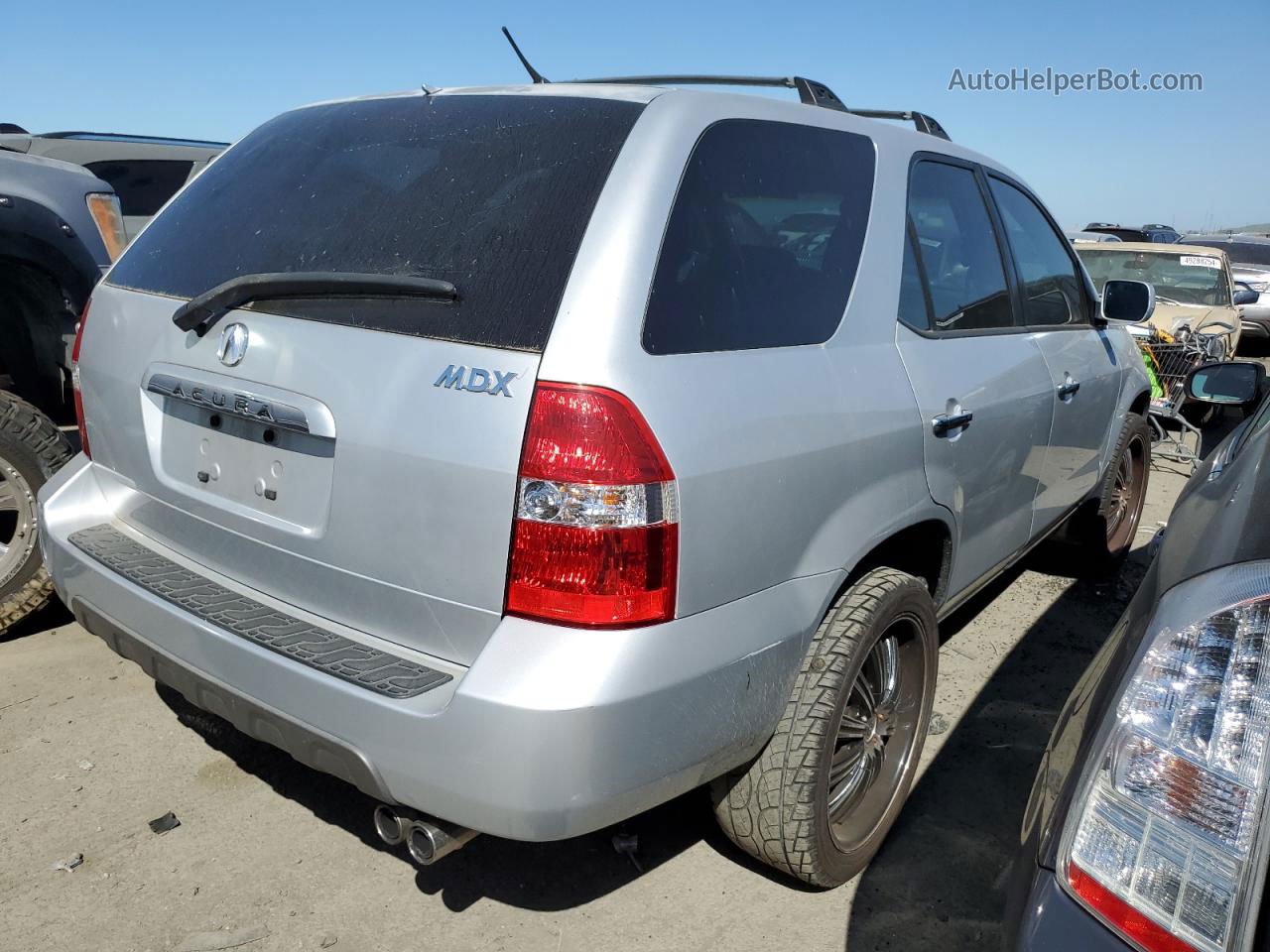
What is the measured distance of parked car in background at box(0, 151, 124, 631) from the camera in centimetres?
347

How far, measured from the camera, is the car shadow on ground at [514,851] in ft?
8.10

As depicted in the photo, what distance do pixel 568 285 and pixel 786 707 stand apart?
106cm

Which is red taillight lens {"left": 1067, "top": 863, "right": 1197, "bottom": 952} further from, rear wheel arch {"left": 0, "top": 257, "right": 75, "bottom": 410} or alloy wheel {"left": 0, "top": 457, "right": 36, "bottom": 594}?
rear wheel arch {"left": 0, "top": 257, "right": 75, "bottom": 410}

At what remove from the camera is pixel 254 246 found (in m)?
2.32

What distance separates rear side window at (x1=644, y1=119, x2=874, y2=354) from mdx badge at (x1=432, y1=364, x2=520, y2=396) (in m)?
0.28

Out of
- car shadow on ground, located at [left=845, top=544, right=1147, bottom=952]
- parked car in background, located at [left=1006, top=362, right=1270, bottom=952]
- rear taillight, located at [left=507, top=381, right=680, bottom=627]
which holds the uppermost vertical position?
rear taillight, located at [left=507, top=381, right=680, bottom=627]

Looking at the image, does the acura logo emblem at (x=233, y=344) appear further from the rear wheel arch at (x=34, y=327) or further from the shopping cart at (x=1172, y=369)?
the shopping cart at (x=1172, y=369)

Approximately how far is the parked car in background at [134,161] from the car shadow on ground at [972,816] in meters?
6.29

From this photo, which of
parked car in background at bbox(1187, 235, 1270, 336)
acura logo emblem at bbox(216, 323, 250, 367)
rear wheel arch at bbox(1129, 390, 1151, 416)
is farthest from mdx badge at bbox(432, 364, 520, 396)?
parked car in background at bbox(1187, 235, 1270, 336)

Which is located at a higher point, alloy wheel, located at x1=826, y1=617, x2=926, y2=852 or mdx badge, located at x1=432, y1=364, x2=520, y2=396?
mdx badge, located at x1=432, y1=364, x2=520, y2=396

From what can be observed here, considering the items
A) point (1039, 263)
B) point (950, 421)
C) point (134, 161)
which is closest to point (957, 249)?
point (950, 421)

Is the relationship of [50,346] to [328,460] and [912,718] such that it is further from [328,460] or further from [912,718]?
[912,718]

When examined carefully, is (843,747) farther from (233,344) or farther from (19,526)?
(19,526)

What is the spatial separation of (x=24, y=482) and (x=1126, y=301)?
169 inches
